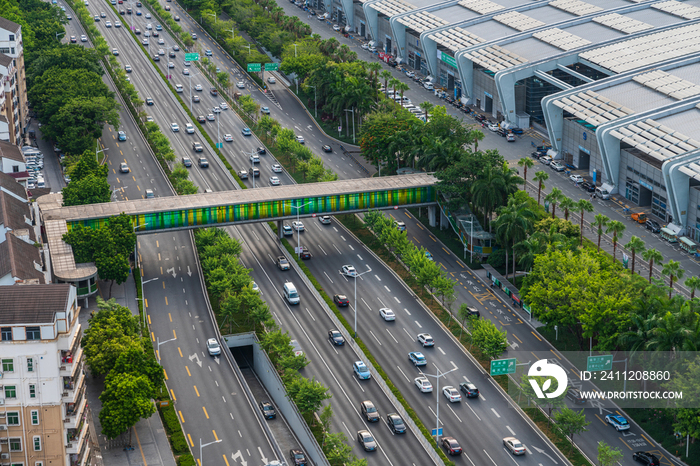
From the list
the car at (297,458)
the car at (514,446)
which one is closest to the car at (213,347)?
the car at (297,458)

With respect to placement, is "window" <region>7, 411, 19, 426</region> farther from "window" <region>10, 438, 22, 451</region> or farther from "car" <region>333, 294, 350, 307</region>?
"car" <region>333, 294, 350, 307</region>

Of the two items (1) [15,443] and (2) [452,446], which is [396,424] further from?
(1) [15,443]

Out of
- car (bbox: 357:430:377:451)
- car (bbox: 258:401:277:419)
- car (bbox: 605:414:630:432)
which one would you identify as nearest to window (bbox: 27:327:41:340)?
car (bbox: 258:401:277:419)

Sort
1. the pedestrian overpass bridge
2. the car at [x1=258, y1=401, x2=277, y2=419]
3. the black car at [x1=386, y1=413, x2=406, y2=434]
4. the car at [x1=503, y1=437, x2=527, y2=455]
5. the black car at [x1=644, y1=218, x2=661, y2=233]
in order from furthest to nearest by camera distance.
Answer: the black car at [x1=644, y1=218, x2=661, y2=233]
the pedestrian overpass bridge
the car at [x1=258, y1=401, x2=277, y2=419]
the black car at [x1=386, y1=413, x2=406, y2=434]
the car at [x1=503, y1=437, x2=527, y2=455]

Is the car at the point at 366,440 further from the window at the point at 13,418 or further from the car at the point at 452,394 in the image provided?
the window at the point at 13,418

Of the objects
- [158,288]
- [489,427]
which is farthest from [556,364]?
[158,288]

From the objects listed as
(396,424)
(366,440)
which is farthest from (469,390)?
(366,440)
